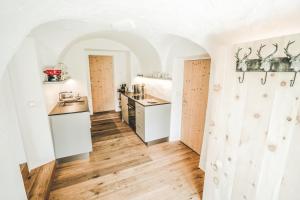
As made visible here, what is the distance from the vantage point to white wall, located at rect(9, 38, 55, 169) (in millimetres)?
1950

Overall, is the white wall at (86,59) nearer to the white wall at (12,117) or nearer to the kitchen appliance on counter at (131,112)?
the kitchen appliance on counter at (131,112)

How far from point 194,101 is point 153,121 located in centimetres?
94

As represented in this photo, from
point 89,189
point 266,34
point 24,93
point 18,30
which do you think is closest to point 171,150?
point 89,189

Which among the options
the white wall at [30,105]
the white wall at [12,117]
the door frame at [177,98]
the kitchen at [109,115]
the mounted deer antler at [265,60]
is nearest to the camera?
the mounted deer antler at [265,60]

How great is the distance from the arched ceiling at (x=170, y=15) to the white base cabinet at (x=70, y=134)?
1603mm

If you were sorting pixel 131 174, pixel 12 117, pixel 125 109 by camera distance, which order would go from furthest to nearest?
pixel 125 109 → pixel 131 174 → pixel 12 117

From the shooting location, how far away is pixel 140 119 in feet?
10.5

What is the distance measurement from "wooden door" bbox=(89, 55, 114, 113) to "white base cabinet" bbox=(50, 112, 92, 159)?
272cm

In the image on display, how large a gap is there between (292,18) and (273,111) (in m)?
0.63

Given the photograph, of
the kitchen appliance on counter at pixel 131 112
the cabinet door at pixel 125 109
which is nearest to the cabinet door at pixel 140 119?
the kitchen appliance on counter at pixel 131 112

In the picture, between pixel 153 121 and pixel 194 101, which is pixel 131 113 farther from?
pixel 194 101

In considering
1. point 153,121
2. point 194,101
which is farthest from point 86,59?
point 194,101

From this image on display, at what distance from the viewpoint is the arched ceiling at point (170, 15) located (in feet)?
3.03

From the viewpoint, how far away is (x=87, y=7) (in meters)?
1.11
